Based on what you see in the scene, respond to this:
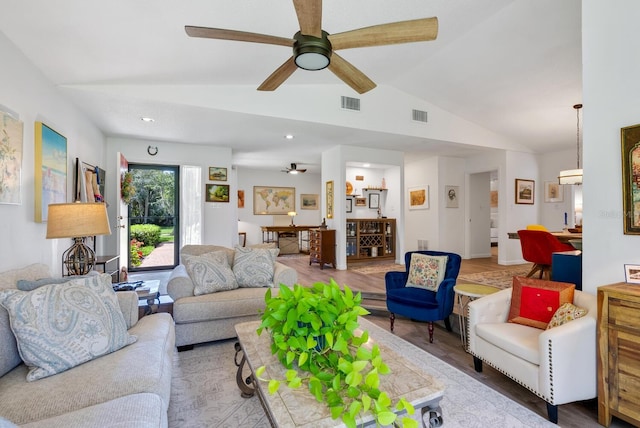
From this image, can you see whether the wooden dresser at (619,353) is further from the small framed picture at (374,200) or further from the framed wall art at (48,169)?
the small framed picture at (374,200)

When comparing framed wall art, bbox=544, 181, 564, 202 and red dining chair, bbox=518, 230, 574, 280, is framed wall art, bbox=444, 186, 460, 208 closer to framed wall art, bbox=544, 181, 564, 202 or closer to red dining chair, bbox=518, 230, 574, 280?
framed wall art, bbox=544, 181, 564, 202

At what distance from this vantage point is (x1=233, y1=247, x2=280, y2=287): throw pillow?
3.13m

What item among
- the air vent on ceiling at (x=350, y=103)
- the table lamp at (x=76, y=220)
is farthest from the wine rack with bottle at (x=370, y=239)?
the table lamp at (x=76, y=220)

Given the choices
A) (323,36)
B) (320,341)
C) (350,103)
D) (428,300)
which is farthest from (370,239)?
(320,341)

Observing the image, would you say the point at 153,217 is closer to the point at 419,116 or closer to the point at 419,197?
the point at 419,116

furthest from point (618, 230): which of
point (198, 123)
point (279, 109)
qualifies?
point (198, 123)

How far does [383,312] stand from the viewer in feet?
12.0

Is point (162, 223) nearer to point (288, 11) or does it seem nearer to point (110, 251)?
point (110, 251)

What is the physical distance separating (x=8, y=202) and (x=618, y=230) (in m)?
4.28

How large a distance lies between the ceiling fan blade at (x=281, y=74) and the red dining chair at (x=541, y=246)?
4.11 meters

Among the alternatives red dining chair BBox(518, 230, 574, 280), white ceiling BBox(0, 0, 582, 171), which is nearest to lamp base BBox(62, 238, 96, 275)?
white ceiling BBox(0, 0, 582, 171)

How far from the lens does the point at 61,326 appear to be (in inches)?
60.8

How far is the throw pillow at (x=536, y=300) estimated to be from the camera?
2.11m

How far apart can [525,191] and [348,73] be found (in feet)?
21.1
